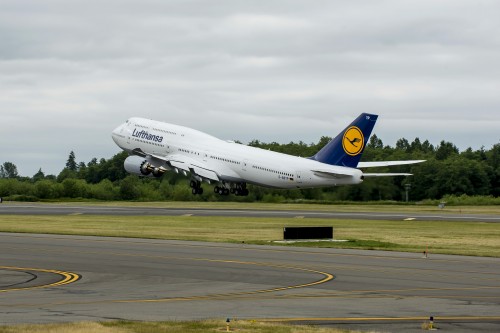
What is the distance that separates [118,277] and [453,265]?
15.0 m

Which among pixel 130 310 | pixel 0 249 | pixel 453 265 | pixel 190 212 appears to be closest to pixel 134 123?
pixel 190 212

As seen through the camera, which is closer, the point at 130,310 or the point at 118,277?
the point at 130,310

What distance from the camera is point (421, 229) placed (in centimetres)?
6894

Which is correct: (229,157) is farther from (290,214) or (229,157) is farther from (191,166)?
(290,214)

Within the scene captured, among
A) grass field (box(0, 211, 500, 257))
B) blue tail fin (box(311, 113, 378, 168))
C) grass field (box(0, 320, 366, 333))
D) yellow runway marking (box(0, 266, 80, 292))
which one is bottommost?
grass field (box(0, 320, 366, 333))

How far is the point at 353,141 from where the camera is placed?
9656 centimetres

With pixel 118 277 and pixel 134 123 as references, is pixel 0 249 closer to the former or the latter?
pixel 118 277

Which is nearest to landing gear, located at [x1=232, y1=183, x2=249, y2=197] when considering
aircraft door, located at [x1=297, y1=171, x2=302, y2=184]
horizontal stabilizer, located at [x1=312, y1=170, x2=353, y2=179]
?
aircraft door, located at [x1=297, y1=171, x2=302, y2=184]

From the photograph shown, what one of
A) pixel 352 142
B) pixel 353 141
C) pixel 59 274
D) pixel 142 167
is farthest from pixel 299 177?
pixel 59 274

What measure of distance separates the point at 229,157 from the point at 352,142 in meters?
16.0

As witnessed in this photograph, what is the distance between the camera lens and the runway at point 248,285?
2611 cm

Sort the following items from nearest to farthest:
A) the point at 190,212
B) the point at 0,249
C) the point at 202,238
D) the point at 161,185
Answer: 1. the point at 0,249
2. the point at 202,238
3. the point at 190,212
4. the point at 161,185

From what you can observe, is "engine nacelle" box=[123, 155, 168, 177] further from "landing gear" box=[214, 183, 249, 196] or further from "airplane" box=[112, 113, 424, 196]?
"landing gear" box=[214, 183, 249, 196]

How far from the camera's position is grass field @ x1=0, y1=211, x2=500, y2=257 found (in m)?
55.0
